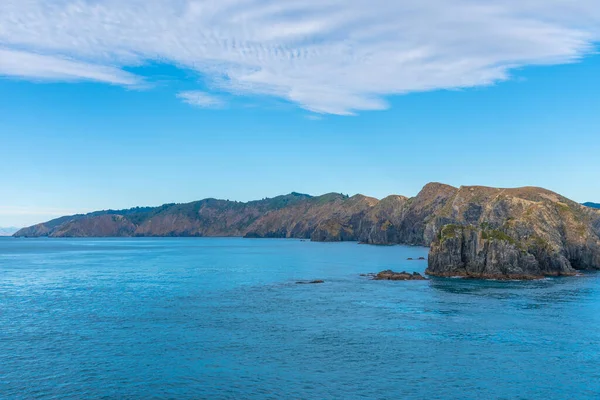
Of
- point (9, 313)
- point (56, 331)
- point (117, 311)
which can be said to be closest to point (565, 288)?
point (117, 311)

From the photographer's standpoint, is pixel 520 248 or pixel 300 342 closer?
pixel 300 342

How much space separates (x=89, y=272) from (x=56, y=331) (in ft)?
285

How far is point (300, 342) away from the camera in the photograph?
6366 cm

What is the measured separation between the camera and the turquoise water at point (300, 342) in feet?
159

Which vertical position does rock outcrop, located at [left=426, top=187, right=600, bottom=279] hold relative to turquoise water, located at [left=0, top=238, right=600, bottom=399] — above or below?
above

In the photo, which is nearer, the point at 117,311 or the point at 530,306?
the point at 117,311

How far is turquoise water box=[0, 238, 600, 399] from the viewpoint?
4841 cm

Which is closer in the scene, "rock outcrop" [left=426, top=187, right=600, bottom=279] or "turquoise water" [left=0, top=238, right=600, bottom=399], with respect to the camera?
"turquoise water" [left=0, top=238, right=600, bottom=399]

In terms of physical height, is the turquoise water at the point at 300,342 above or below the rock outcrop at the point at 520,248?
below

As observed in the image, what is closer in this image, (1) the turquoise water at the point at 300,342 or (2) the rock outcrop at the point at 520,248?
(1) the turquoise water at the point at 300,342

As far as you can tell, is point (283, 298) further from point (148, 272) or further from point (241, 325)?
point (148, 272)

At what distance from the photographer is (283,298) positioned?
9831cm

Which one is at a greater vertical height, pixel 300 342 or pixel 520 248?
pixel 520 248

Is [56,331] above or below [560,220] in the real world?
below
